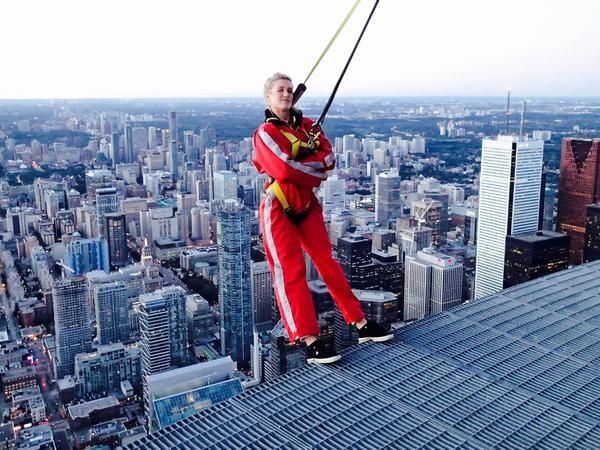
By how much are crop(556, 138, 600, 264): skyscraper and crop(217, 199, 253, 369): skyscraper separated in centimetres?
908

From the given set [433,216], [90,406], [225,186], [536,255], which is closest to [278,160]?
[90,406]

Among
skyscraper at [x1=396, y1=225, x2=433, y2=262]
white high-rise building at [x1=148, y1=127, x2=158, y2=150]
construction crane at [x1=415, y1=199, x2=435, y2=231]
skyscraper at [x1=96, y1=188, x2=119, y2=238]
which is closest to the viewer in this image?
skyscraper at [x1=396, y1=225, x2=433, y2=262]

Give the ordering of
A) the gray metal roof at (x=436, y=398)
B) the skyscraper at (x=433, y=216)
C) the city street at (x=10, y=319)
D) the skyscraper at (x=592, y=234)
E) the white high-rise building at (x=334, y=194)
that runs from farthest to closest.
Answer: the white high-rise building at (x=334, y=194) < the skyscraper at (x=433, y=216) < the skyscraper at (x=592, y=234) < the city street at (x=10, y=319) < the gray metal roof at (x=436, y=398)

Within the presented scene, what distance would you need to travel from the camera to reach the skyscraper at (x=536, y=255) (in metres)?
13.3

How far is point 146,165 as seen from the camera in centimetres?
3491

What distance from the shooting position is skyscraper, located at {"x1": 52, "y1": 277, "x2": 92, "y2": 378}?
12.8 m

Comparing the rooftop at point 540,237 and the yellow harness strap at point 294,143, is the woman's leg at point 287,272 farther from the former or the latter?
the rooftop at point 540,237

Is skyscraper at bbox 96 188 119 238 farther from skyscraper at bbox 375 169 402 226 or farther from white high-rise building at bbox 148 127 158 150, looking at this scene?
white high-rise building at bbox 148 127 158 150

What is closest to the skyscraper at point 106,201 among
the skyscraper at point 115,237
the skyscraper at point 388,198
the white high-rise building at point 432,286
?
the skyscraper at point 115,237

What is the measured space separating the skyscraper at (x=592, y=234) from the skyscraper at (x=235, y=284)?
7858mm

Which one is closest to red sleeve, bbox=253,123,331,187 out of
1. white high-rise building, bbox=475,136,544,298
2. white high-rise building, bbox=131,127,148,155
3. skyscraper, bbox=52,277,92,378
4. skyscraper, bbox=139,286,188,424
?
skyscraper, bbox=139,286,188,424

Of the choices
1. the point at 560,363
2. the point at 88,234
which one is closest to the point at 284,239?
the point at 560,363

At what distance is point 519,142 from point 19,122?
117 ft

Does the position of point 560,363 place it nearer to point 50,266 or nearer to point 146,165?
point 50,266
